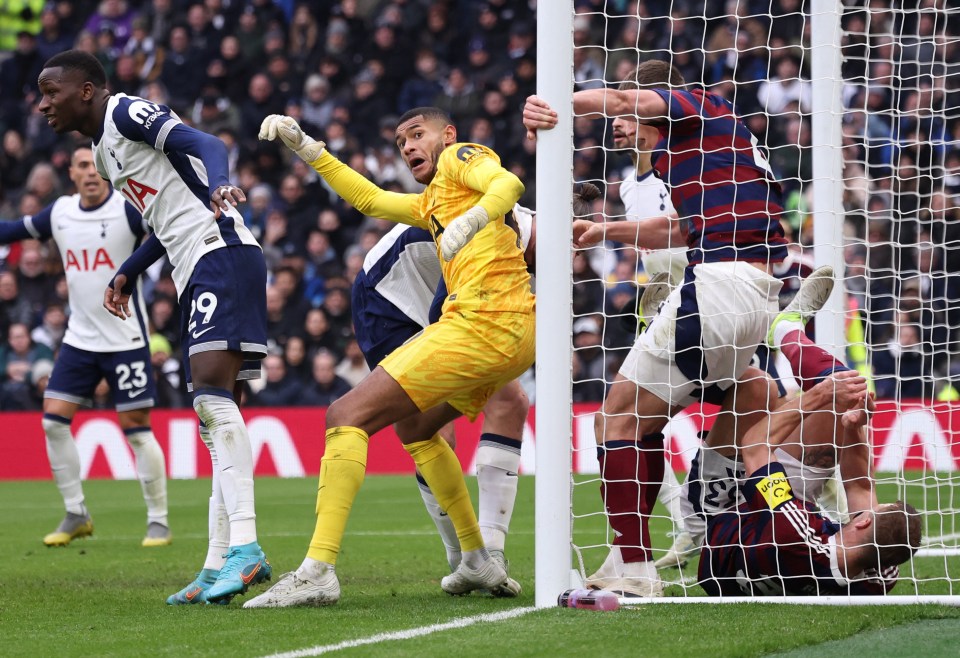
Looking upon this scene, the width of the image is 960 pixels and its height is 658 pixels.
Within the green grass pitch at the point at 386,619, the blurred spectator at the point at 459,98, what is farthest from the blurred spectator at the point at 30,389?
the green grass pitch at the point at 386,619

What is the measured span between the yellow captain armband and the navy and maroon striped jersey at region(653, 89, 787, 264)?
85 cm

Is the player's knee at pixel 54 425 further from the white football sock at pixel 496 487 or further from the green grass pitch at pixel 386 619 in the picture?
the white football sock at pixel 496 487

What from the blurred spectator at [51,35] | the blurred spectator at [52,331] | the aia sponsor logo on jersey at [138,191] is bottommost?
the blurred spectator at [52,331]

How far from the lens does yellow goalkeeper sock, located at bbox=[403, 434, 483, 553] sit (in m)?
5.35

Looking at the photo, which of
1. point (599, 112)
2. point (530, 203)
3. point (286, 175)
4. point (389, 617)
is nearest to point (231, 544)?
point (389, 617)

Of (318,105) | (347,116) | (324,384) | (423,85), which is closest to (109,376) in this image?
(324,384)

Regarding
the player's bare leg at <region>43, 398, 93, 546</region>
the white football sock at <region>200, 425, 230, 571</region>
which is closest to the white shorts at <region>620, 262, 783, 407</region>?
the white football sock at <region>200, 425, 230, 571</region>

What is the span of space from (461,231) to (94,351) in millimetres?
4557

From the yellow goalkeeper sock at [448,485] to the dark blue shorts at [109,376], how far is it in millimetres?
3391

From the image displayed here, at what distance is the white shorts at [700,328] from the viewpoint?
16.4 feet

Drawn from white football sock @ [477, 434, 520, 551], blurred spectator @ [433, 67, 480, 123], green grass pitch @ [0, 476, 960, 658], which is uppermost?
blurred spectator @ [433, 67, 480, 123]

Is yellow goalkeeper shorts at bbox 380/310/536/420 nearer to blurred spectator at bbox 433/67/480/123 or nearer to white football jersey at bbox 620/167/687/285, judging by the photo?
white football jersey at bbox 620/167/687/285

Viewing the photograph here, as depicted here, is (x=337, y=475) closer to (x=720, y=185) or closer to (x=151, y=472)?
(x=720, y=185)

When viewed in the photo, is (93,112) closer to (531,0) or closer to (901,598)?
(901,598)
